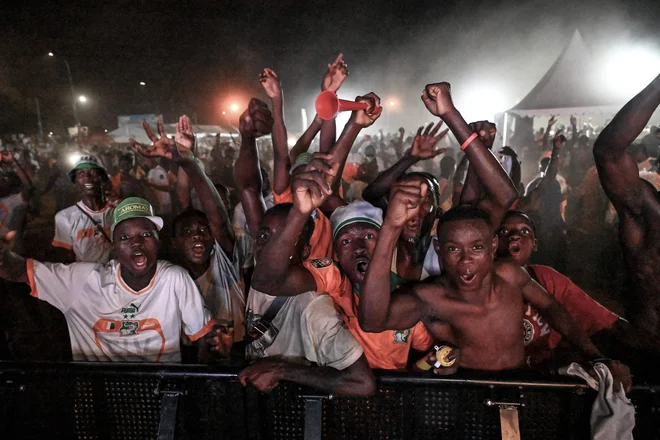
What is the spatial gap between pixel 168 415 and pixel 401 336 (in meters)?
1.24

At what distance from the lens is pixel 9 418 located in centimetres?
201

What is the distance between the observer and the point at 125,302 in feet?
7.94

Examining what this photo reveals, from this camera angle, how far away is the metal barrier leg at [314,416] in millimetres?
1725

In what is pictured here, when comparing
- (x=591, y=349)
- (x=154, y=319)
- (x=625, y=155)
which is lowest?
(x=591, y=349)

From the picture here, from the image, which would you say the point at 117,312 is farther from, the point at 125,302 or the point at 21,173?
the point at 21,173

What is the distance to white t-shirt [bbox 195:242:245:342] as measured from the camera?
3.01 m

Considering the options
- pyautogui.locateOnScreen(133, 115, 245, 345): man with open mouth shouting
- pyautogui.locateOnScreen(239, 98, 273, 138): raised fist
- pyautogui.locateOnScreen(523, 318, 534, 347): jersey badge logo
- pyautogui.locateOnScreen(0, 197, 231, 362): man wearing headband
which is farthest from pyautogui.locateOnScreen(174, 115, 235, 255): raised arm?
pyautogui.locateOnScreen(523, 318, 534, 347): jersey badge logo

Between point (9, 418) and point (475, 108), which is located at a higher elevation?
point (475, 108)

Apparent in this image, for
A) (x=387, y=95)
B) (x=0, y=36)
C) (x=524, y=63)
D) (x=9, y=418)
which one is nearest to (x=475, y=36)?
(x=524, y=63)

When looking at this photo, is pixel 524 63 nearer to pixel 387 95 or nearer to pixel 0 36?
pixel 387 95

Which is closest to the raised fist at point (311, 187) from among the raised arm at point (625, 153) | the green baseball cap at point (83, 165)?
the raised arm at point (625, 153)

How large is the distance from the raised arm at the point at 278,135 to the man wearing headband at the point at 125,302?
1.11m

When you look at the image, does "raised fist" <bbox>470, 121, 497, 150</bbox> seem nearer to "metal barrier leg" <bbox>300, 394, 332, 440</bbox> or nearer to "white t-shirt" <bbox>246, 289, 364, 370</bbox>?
"white t-shirt" <bbox>246, 289, 364, 370</bbox>

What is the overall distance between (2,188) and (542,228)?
7534 millimetres
